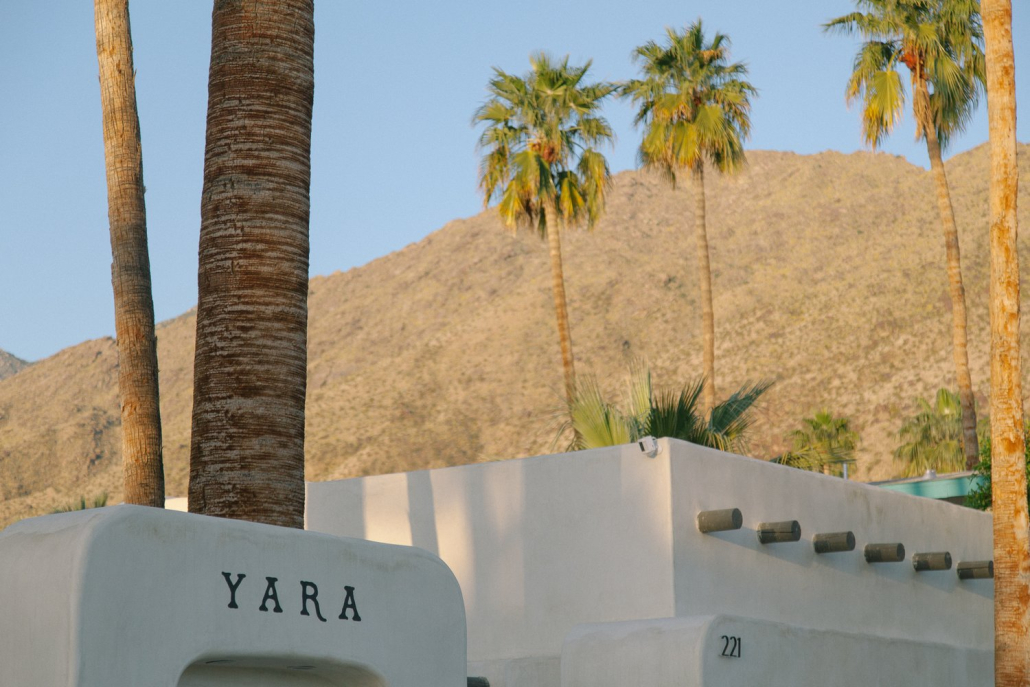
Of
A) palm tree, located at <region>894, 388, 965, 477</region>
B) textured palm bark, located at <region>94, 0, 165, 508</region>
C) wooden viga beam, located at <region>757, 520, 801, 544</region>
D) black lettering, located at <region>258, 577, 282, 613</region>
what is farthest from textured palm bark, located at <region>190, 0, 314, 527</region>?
palm tree, located at <region>894, 388, 965, 477</region>

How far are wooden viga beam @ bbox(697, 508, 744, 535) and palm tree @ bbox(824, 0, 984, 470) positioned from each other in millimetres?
13740

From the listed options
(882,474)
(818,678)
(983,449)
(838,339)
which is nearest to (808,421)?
(882,474)

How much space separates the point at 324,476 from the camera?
63.7 meters

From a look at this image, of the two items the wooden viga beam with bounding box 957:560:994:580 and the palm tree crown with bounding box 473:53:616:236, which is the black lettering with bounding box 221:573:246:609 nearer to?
the wooden viga beam with bounding box 957:560:994:580

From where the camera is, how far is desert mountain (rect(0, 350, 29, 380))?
115 meters

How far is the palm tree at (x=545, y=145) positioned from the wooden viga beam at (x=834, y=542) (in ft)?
39.3

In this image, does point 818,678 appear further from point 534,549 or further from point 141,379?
point 141,379

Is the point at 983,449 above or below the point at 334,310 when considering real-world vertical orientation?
below

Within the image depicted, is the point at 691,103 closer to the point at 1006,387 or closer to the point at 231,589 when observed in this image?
the point at 1006,387

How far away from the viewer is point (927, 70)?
2369 centimetres

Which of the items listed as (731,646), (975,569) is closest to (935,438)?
(975,569)

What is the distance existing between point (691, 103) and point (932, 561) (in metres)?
13.0

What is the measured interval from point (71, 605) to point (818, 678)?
9.02 metres

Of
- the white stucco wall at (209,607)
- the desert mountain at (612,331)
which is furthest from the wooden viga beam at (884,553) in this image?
the desert mountain at (612,331)
